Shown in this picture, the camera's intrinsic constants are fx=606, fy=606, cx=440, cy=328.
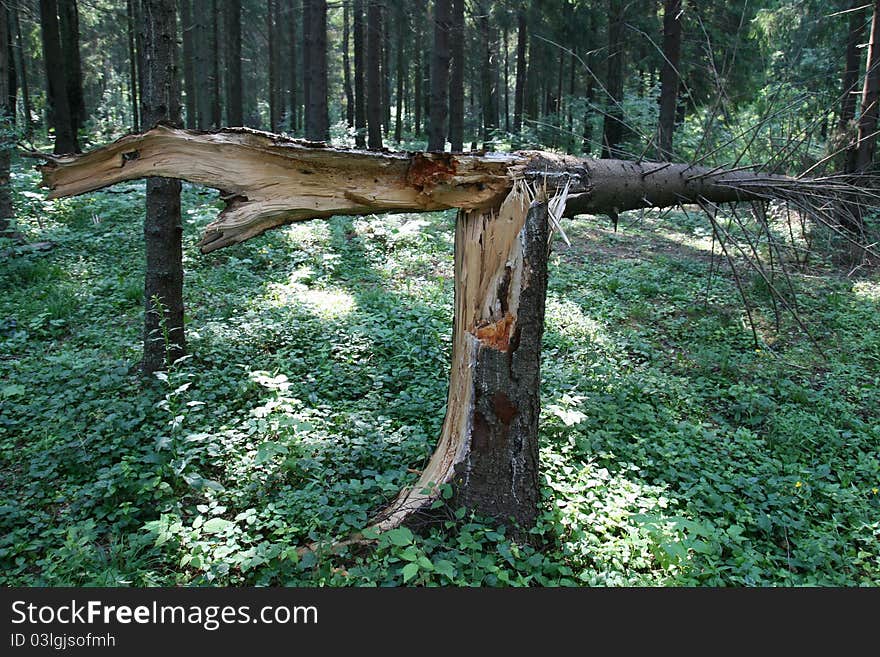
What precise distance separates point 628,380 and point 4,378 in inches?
226

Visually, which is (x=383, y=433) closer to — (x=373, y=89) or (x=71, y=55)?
(x=373, y=89)

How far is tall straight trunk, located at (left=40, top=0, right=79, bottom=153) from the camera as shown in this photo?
11891mm

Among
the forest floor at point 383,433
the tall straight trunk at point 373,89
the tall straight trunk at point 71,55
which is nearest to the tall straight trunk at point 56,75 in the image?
the tall straight trunk at point 71,55

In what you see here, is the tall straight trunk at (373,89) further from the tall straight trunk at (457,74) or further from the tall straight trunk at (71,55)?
the tall straight trunk at (71,55)

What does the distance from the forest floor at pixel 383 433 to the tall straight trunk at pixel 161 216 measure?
0.34m

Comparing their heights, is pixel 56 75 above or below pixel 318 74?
below

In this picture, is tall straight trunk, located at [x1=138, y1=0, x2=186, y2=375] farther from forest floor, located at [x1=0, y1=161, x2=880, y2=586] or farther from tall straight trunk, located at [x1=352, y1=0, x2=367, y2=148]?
tall straight trunk, located at [x1=352, y1=0, x2=367, y2=148]

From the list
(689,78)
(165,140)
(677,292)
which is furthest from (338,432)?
(689,78)

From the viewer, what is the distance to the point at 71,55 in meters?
14.0

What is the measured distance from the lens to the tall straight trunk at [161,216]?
4820mm

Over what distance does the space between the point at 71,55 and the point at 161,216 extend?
39.9ft

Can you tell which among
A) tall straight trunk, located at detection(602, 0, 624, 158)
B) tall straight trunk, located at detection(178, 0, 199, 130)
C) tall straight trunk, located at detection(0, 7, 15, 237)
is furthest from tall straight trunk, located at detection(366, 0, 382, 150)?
tall straight trunk, located at detection(0, 7, 15, 237)

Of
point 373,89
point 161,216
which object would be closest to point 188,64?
point 373,89

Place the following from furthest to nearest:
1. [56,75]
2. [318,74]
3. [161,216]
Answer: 1. [318,74]
2. [56,75]
3. [161,216]
